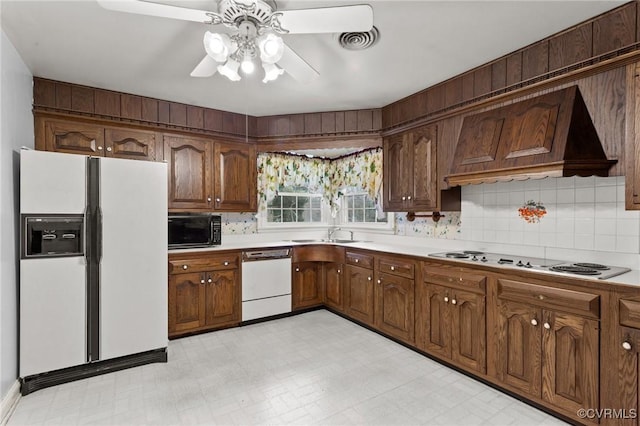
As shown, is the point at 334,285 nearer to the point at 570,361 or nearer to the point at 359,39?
the point at 570,361

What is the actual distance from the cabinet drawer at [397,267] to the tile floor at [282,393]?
2.26 ft

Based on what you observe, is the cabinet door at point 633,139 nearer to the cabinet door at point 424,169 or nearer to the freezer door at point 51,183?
the cabinet door at point 424,169

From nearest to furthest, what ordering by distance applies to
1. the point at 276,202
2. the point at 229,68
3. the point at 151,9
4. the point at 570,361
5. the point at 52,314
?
the point at 151,9, the point at 229,68, the point at 570,361, the point at 52,314, the point at 276,202

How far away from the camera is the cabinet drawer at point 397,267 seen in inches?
118

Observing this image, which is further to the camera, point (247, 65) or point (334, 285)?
point (334, 285)

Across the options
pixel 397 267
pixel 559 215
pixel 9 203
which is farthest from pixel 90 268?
pixel 559 215

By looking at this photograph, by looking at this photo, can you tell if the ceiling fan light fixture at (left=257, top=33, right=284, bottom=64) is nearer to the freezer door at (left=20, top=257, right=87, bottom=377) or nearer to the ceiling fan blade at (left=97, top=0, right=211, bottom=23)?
the ceiling fan blade at (left=97, top=0, right=211, bottom=23)

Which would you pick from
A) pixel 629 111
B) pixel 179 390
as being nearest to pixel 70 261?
pixel 179 390

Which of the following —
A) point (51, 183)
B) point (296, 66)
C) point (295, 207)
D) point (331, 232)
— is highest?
point (296, 66)

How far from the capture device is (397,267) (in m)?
3.15

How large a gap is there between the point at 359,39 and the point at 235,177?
2.24 metres

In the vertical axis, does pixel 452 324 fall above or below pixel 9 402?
above

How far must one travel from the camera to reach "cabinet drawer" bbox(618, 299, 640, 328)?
1.69 metres

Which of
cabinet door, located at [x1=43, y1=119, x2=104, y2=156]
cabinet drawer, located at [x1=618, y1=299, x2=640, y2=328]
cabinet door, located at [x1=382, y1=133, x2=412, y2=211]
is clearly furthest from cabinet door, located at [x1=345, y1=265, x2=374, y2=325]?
cabinet door, located at [x1=43, y1=119, x2=104, y2=156]
